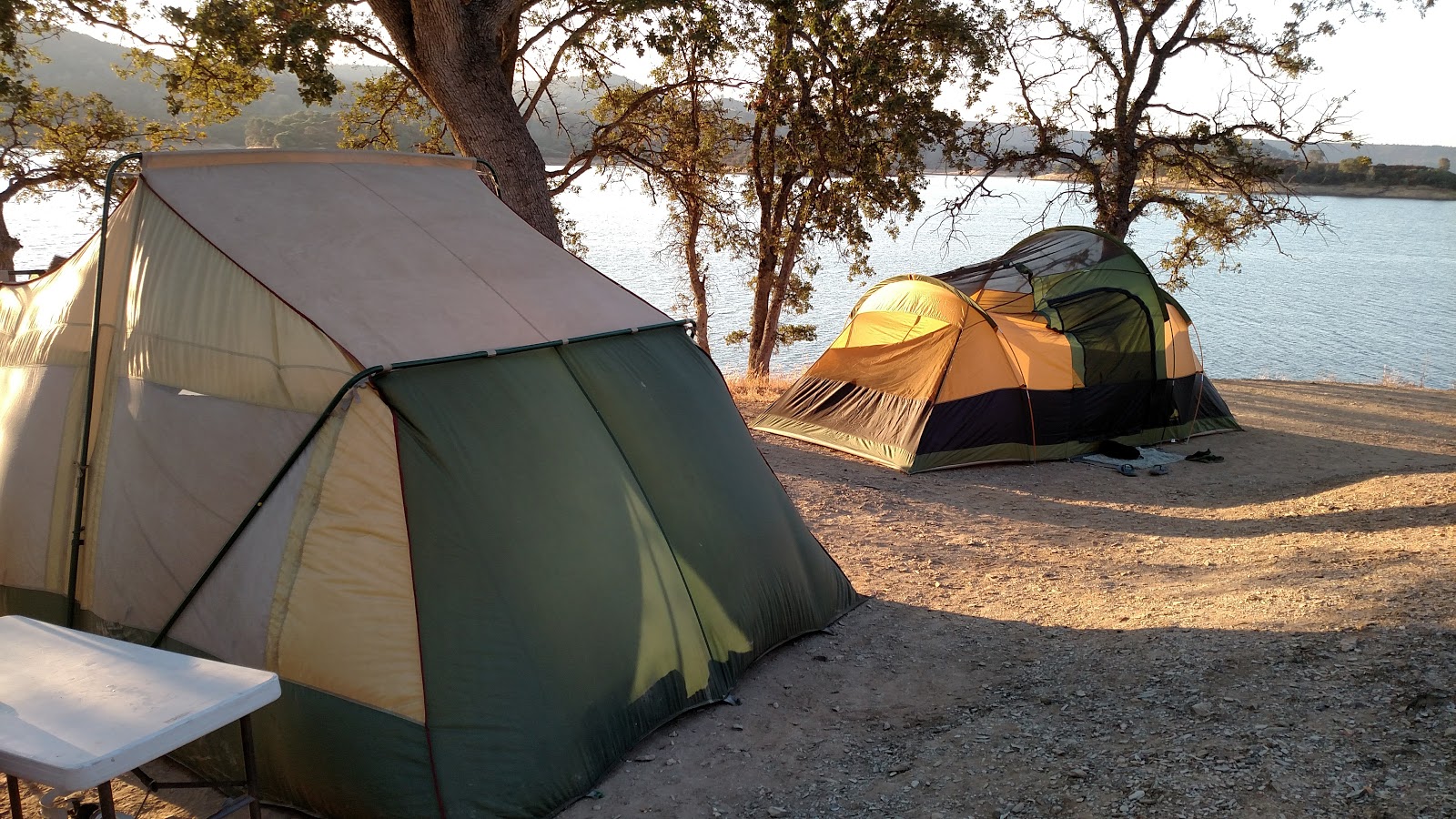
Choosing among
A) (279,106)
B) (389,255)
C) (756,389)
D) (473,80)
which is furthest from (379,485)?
(279,106)

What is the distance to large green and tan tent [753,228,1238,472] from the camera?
10062mm

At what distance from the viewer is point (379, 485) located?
3.79m

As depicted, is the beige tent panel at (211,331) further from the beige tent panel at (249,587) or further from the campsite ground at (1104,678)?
the campsite ground at (1104,678)

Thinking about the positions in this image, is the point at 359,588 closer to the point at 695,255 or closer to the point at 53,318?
the point at 53,318

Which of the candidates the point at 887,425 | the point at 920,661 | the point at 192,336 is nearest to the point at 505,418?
the point at 192,336

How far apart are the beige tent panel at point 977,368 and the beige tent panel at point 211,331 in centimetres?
724

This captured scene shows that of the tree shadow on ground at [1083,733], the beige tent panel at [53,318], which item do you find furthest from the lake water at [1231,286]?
the beige tent panel at [53,318]

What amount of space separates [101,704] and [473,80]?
719 centimetres

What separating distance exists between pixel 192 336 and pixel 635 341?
2.08m

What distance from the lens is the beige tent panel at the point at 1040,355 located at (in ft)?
33.5

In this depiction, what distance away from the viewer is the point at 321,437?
3.85m

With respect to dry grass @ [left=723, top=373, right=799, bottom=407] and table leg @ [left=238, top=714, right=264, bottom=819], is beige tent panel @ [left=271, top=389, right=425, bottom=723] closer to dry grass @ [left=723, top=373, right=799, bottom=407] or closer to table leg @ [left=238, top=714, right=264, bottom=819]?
table leg @ [left=238, top=714, right=264, bottom=819]

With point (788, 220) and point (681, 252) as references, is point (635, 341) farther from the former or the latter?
point (681, 252)

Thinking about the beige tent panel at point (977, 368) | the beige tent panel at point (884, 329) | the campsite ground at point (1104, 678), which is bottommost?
the campsite ground at point (1104, 678)
